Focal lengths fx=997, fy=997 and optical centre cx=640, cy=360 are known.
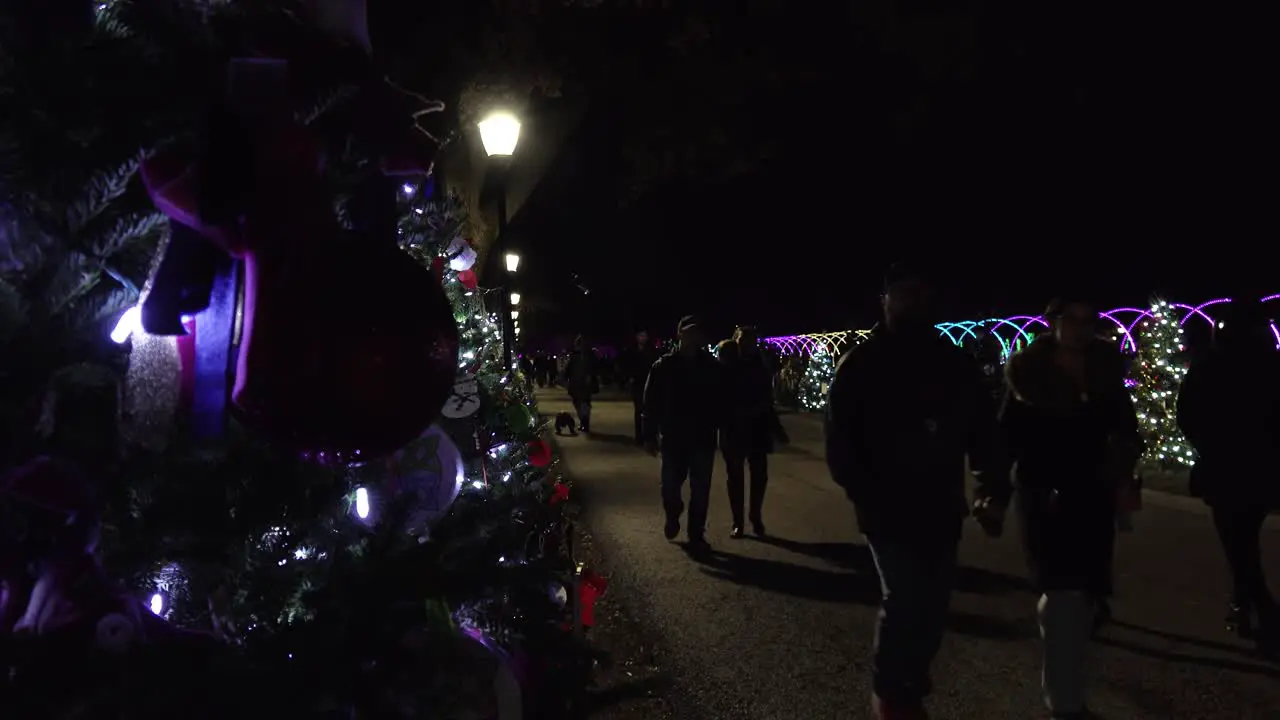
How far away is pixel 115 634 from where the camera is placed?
163 centimetres

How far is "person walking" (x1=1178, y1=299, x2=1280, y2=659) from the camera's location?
5.23 m

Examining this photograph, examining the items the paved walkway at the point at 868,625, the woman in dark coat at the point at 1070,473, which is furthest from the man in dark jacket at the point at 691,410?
the woman in dark coat at the point at 1070,473

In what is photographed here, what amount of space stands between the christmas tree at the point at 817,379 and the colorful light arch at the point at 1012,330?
261mm

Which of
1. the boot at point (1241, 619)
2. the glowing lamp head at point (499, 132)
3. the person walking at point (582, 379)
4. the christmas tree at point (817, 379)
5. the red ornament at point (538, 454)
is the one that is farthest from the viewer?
the christmas tree at point (817, 379)

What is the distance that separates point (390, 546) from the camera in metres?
1.84

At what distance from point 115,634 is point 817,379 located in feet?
76.8

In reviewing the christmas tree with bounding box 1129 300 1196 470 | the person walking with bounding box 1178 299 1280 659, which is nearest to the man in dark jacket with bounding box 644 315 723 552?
the person walking with bounding box 1178 299 1280 659

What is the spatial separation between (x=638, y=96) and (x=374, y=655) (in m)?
11.9

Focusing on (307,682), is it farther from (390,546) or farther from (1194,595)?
(1194,595)

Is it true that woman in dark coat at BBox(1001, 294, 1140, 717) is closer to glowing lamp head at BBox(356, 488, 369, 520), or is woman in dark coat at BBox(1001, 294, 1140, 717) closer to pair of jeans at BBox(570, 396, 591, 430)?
glowing lamp head at BBox(356, 488, 369, 520)

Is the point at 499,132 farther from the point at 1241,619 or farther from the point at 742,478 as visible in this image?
the point at 1241,619

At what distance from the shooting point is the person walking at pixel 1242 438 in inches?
206

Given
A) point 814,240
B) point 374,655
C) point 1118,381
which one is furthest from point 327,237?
point 814,240

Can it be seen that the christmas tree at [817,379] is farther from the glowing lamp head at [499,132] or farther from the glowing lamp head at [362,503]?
the glowing lamp head at [362,503]
